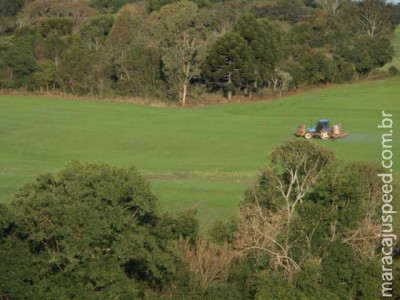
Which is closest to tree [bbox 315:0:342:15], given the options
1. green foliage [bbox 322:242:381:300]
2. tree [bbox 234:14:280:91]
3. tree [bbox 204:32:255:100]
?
tree [bbox 234:14:280:91]

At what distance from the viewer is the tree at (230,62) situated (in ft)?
218

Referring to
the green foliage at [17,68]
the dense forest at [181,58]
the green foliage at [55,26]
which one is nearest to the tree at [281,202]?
the dense forest at [181,58]

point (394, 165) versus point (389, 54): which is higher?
point (389, 54)

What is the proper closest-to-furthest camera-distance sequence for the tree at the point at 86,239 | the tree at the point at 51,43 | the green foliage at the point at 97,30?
the tree at the point at 86,239, the tree at the point at 51,43, the green foliage at the point at 97,30

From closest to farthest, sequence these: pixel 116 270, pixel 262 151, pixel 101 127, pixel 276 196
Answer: pixel 116 270, pixel 276 196, pixel 262 151, pixel 101 127

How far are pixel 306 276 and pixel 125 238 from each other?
15.7 ft

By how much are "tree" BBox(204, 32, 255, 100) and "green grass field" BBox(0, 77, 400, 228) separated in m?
3.09

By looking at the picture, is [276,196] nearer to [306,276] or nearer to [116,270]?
[306,276]

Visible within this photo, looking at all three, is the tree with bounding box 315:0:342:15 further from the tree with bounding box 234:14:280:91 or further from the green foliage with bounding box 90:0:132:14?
the tree with bounding box 234:14:280:91

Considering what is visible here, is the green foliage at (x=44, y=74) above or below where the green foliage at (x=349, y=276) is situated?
above

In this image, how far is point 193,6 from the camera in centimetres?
7238

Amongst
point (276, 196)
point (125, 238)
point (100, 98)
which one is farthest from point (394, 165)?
point (100, 98)

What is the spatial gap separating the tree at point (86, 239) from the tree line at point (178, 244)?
0.09 feet

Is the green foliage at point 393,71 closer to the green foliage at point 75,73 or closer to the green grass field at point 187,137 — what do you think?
the green grass field at point 187,137
